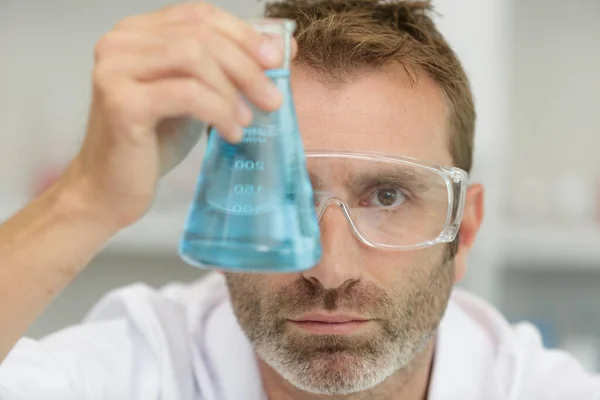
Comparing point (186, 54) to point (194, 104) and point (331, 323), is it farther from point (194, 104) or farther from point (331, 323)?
point (331, 323)

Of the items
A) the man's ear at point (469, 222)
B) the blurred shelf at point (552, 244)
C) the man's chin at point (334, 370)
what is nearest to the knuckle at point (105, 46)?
the man's chin at point (334, 370)

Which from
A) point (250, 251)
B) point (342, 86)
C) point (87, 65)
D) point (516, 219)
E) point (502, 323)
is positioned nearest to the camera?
point (250, 251)

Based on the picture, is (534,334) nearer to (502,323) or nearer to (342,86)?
(502,323)

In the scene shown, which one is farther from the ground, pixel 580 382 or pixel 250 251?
pixel 250 251

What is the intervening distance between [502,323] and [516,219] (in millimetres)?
799

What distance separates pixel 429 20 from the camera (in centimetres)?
168

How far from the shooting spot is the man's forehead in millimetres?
1314

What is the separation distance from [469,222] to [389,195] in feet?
1.28

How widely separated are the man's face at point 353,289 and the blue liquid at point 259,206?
364mm

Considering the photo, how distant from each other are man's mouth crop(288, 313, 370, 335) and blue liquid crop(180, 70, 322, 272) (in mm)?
434

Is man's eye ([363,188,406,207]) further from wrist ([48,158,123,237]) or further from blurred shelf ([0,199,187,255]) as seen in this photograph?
blurred shelf ([0,199,187,255])

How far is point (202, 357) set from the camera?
1656 millimetres

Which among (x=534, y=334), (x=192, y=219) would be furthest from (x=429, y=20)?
(x=192, y=219)

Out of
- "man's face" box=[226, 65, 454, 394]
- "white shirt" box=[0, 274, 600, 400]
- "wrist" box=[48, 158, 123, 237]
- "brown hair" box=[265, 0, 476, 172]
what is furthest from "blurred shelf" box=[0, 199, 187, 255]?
"wrist" box=[48, 158, 123, 237]
